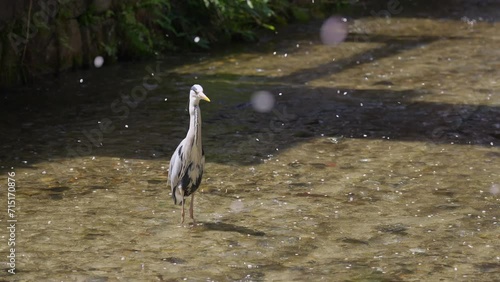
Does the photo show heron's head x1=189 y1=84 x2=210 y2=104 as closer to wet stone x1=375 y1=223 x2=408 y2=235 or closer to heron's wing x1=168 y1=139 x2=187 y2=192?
heron's wing x1=168 y1=139 x2=187 y2=192

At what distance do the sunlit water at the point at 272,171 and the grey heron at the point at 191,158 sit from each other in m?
0.28

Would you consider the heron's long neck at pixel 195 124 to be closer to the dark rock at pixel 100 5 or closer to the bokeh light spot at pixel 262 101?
the bokeh light spot at pixel 262 101

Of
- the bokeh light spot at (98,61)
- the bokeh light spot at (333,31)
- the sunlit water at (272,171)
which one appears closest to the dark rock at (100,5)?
the bokeh light spot at (98,61)

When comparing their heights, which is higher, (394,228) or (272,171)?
(272,171)

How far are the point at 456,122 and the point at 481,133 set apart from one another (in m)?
0.46

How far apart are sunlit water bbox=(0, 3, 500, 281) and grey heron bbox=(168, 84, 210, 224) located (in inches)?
11.1

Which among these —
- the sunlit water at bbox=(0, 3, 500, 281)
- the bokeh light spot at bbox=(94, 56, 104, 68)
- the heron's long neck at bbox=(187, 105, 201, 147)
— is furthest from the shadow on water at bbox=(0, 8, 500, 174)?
the heron's long neck at bbox=(187, 105, 201, 147)

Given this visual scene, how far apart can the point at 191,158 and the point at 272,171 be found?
165cm

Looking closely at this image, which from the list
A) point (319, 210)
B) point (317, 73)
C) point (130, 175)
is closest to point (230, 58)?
point (317, 73)

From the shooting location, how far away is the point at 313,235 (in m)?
6.62

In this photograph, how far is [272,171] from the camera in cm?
821

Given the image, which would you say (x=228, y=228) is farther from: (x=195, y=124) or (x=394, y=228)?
(x=394, y=228)

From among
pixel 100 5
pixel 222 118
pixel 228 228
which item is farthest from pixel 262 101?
pixel 228 228

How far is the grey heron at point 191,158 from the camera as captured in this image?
6.60m
